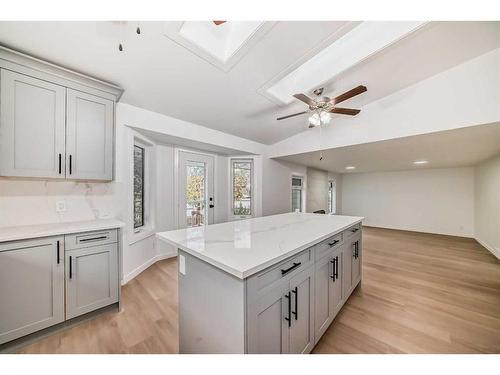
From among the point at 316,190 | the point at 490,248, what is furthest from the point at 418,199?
the point at 316,190

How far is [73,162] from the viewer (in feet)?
5.80

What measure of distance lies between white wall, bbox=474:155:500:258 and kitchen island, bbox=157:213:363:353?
4.59 m

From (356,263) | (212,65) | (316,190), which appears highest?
(212,65)

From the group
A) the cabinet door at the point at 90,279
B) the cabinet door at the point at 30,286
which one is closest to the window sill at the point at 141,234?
the cabinet door at the point at 90,279

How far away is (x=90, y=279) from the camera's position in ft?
5.58

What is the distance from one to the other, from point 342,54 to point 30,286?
363 centimetres

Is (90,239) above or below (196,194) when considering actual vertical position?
below

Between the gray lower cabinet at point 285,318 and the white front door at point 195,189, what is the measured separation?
276 centimetres

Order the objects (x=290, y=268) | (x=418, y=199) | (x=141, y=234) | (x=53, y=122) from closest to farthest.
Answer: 1. (x=290, y=268)
2. (x=53, y=122)
3. (x=141, y=234)
4. (x=418, y=199)

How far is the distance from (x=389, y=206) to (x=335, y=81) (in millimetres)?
5876

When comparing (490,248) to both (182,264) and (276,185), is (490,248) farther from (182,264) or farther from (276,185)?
(182,264)

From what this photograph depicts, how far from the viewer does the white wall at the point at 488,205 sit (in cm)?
365

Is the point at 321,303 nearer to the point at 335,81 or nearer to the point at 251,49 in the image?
the point at 251,49

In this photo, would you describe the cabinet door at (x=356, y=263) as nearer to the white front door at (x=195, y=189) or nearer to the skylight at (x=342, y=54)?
the skylight at (x=342, y=54)
